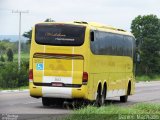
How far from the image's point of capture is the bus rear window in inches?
868

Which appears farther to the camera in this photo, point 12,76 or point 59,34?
point 12,76

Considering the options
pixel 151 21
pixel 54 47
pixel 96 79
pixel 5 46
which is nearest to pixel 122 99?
pixel 96 79

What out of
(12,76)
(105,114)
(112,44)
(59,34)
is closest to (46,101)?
(59,34)

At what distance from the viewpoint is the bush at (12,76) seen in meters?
45.4

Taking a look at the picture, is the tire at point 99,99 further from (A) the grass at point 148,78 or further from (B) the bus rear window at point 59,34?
(A) the grass at point 148,78

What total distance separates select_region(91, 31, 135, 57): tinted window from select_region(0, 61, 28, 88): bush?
17509mm

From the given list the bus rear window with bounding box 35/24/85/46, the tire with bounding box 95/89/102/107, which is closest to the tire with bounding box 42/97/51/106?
the tire with bounding box 95/89/102/107

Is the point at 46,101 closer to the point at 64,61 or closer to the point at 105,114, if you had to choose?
the point at 64,61

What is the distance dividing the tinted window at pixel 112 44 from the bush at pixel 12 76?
17.5 metres

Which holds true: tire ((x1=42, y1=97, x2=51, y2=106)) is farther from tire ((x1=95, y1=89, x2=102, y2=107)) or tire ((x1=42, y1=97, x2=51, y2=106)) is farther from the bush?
the bush

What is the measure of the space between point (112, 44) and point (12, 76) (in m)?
21.8

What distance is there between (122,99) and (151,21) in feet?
183

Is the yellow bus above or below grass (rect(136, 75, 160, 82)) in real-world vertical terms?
above

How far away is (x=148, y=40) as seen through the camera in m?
80.4
